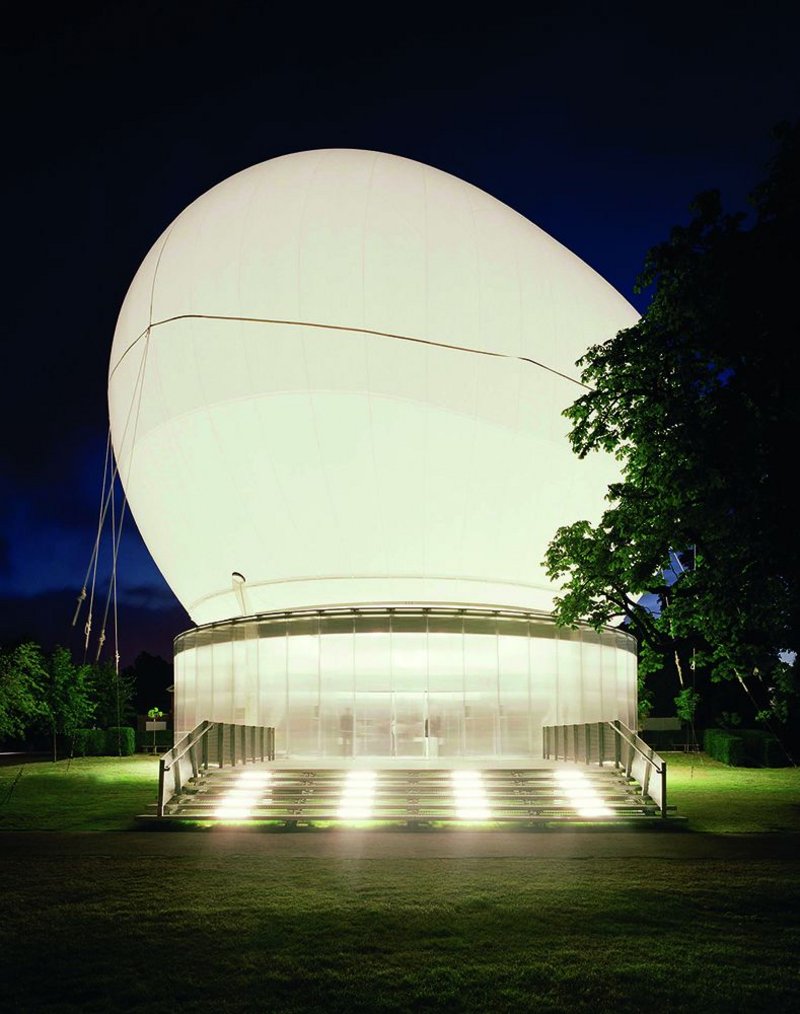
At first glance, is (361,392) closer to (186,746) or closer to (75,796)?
(186,746)

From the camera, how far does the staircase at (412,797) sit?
48.1ft

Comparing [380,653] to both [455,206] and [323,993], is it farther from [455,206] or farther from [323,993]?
[323,993]

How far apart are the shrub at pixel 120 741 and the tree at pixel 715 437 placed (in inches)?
1010

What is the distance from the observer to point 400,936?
7266mm

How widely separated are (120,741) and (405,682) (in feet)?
56.3

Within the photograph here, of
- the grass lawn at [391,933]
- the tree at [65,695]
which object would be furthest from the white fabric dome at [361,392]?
the tree at [65,695]

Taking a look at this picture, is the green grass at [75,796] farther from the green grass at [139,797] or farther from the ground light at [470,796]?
the ground light at [470,796]

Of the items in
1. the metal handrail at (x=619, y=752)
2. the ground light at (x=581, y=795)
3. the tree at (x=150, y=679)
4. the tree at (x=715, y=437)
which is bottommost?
the tree at (x=150, y=679)

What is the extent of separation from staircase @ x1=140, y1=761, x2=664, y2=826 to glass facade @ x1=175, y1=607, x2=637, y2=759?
19.8 feet

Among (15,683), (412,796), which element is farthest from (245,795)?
(15,683)

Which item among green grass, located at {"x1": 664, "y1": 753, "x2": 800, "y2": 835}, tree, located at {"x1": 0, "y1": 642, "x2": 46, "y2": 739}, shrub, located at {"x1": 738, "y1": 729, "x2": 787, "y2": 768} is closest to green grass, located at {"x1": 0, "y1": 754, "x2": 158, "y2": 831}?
tree, located at {"x1": 0, "y1": 642, "x2": 46, "y2": 739}

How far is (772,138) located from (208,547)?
18.3 meters

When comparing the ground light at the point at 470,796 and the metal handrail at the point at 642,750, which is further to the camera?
the metal handrail at the point at 642,750

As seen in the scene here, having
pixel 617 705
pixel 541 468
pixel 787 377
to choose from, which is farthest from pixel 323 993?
pixel 617 705
